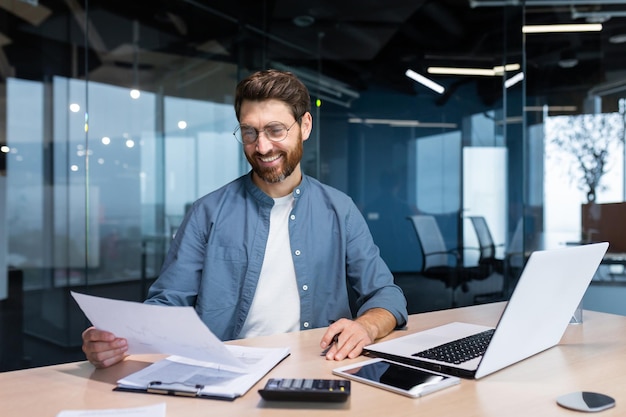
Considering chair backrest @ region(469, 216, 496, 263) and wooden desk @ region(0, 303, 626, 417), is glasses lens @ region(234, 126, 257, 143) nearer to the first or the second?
wooden desk @ region(0, 303, 626, 417)

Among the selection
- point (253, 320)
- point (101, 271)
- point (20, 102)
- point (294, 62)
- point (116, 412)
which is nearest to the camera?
point (116, 412)

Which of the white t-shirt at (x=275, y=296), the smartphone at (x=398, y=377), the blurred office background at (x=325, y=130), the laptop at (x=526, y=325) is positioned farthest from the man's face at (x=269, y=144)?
the blurred office background at (x=325, y=130)

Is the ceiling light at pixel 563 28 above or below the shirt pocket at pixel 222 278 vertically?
above

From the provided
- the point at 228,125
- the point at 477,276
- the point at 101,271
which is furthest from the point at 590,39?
the point at 101,271

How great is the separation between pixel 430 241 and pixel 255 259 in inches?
147

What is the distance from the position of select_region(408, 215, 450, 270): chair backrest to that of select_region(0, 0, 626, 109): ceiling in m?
1.09

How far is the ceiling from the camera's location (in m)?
4.29

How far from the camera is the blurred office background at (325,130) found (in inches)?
157

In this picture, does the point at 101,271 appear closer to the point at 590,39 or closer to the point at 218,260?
the point at 218,260

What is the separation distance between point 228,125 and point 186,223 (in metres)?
3.00

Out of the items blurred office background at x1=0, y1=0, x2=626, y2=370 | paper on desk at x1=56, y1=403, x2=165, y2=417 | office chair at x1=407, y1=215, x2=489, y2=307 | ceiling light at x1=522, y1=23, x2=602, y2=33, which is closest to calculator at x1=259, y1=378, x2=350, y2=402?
paper on desk at x1=56, y1=403, x2=165, y2=417

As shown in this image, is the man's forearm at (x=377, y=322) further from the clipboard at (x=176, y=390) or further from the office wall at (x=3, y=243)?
the office wall at (x=3, y=243)

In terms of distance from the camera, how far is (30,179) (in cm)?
392

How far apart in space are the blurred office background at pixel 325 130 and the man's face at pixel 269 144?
Answer: 2.64 meters
